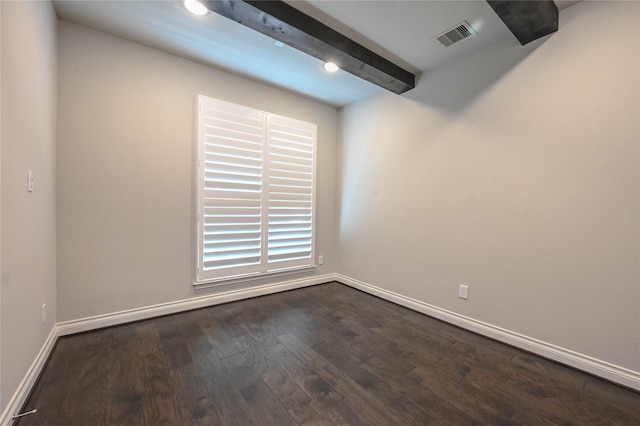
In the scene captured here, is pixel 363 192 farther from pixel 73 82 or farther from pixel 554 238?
pixel 73 82

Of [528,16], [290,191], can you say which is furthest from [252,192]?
[528,16]

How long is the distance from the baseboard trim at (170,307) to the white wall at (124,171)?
Answer: 0.06 meters

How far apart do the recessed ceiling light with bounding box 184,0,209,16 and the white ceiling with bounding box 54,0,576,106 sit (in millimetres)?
66

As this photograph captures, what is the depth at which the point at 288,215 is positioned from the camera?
3.47 m

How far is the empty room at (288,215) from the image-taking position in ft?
5.00

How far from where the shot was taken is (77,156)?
222 cm

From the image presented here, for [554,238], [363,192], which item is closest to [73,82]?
[363,192]

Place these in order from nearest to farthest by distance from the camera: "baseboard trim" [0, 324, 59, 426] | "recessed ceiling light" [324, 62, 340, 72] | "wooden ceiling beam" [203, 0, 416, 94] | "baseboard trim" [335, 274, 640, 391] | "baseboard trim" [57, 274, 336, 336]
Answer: "baseboard trim" [0, 324, 59, 426], "baseboard trim" [335, 274, 640, 391], "wooden ceiling beam" [203, 0, 416, 94], "baseboard trim" [57, 274, 336, 336], "recessed ceiling light" [324, 62, 340, 72]

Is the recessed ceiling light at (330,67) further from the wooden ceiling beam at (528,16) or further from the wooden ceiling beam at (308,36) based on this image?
the wooden ceiling beam at (528,16)

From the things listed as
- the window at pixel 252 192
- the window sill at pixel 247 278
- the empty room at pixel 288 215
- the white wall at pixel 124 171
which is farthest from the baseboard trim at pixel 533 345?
the white wall at pixel 124 171

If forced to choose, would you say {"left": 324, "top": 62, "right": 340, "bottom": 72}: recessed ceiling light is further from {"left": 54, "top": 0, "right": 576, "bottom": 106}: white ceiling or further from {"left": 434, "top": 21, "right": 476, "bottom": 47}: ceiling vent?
{"left": 434, "top": 21, "right": 476, "bottom": 47}: ceiling vent

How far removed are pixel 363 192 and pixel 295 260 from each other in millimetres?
1320

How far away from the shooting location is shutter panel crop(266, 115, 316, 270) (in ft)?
10.8

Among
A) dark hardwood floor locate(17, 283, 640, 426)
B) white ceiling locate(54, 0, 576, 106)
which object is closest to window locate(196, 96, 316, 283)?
white ceiling locate(54, 0, 576, 106)
